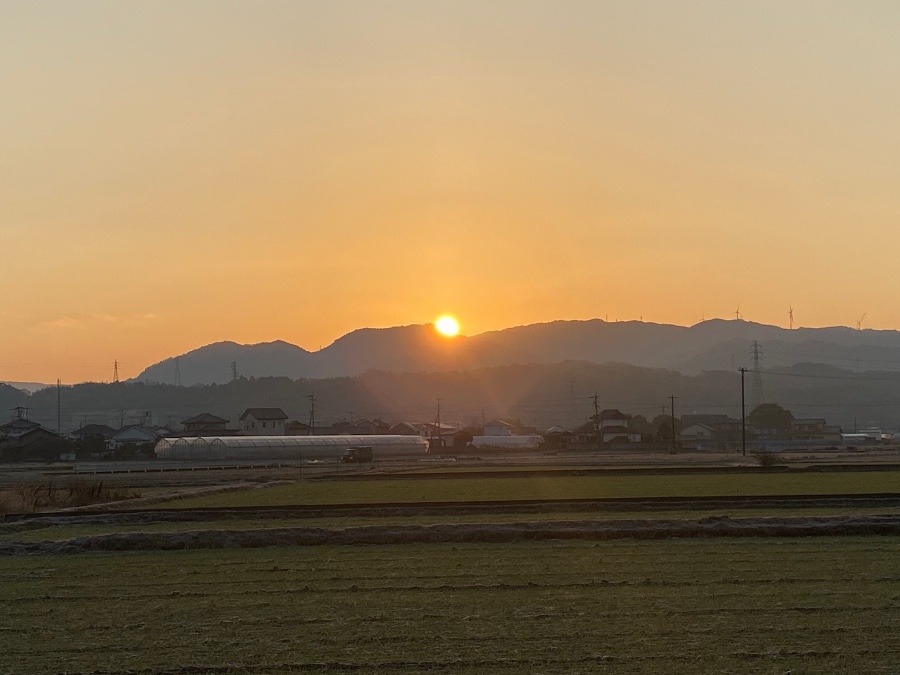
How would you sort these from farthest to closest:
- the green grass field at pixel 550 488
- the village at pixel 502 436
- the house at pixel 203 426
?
the house at pixel 203 426, the village at pixel 502 436, the green grass field at pixel 550 488

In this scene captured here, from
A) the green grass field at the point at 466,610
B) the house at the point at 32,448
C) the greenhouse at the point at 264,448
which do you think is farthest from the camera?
the house at the point at 32,448

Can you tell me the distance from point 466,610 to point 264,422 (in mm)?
124430

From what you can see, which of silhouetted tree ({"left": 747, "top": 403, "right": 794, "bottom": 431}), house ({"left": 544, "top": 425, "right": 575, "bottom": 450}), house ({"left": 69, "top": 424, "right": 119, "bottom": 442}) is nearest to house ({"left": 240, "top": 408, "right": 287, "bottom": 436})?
house ({"left": 69, "top": 424, "right": 119, "bottom": 442})

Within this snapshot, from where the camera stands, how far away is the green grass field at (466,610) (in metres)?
12.7

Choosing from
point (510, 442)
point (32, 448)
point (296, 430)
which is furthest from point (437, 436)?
point (32, 448)

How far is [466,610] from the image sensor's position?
15484 mm

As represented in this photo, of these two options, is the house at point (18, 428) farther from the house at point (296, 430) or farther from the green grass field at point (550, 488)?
the green grass field at point (550, 488)

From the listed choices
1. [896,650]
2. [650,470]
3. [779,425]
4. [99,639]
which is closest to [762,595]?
[896,650]

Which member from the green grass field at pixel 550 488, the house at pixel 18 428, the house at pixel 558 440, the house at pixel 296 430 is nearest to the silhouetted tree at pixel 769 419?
the house at pixel 558 440

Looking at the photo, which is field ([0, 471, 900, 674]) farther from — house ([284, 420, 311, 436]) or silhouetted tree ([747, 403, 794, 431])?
silhouetted tree ([747, 403, 794, 431])

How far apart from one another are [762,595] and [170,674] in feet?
31.0

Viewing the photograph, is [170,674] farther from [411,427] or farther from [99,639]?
[411,427]

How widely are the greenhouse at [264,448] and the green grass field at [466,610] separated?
6867cm

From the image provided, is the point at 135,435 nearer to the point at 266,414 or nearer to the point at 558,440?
the point at 266,414
